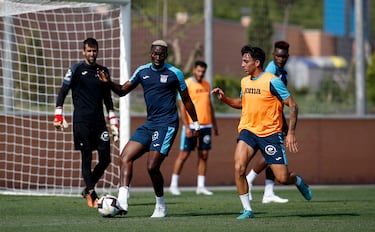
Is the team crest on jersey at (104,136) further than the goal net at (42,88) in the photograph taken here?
No

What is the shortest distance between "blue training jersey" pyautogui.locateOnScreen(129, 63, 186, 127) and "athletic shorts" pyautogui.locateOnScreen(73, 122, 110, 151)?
149 centimetres

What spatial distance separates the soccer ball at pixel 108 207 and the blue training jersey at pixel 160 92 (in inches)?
44.0

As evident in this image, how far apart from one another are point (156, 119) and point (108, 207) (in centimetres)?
129

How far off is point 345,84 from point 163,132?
11.6 meters

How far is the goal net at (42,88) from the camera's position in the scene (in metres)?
16.2

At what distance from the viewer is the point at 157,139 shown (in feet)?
37.8

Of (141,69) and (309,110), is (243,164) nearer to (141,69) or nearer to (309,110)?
(141,69)

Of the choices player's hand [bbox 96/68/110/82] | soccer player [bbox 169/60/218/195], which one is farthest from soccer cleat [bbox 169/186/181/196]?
player's hand [bbox 96/68/110/82]

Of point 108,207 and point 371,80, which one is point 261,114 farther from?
point 371,80

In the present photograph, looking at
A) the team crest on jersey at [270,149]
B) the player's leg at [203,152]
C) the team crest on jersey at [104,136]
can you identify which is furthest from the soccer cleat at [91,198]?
the player's leg at [203,152]

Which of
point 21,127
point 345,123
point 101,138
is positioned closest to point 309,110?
point 345,123

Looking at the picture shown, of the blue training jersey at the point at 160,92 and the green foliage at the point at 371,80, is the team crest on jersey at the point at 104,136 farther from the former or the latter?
the green foliage at the point at 371,80

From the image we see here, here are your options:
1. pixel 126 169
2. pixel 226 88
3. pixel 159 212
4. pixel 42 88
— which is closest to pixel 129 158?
pixel 126 169

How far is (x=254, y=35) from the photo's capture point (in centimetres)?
2083
